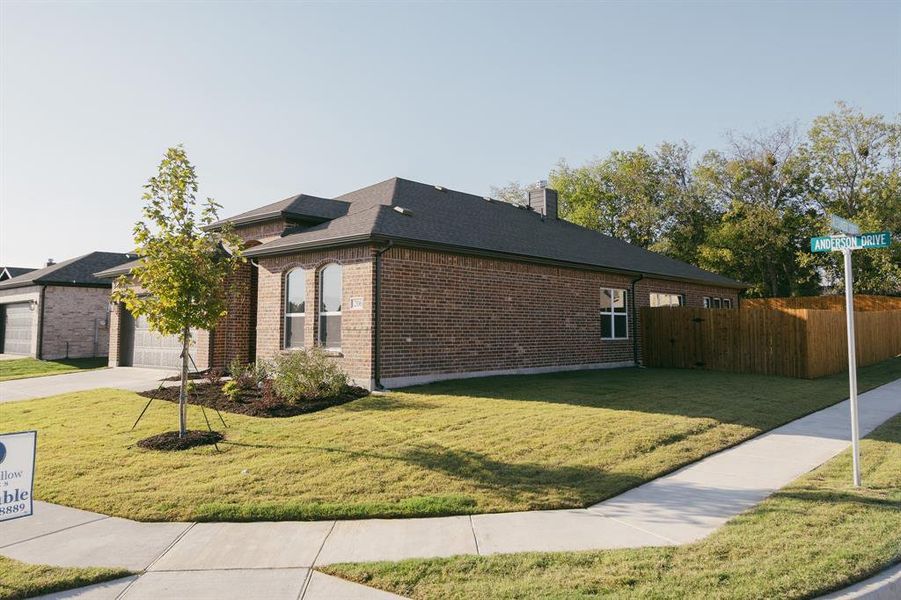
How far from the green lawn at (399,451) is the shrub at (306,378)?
2.88 ft

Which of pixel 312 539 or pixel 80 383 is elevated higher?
pixel 80 383

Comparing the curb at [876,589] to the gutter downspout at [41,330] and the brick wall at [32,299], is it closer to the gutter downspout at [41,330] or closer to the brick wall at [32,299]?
the gutter downspout at [41,330]

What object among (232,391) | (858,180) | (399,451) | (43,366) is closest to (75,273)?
(43,366)

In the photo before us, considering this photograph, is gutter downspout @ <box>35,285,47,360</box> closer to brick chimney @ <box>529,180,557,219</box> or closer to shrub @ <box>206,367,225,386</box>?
shrub @ <box>206,367,225,386</box>

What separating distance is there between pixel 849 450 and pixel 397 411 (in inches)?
275

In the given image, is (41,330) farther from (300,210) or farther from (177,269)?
(177,269)

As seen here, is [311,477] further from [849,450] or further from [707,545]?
[849,450]

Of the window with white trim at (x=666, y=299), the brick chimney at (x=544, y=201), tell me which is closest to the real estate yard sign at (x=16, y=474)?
the window with white trim at (x=666, y=299)

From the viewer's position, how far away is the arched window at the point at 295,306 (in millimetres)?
14680

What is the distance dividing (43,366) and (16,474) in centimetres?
2264

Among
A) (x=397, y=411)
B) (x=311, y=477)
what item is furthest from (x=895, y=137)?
(x=311, y=477)

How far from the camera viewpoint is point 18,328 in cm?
2758

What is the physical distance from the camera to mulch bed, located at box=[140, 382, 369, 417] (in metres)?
10.5

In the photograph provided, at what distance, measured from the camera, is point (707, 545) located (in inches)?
187
